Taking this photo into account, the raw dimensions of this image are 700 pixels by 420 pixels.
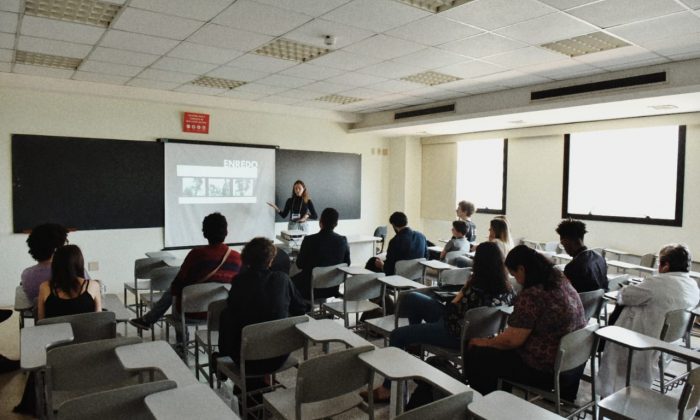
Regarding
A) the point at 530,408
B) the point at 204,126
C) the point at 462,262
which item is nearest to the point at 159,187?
the point at 204,126

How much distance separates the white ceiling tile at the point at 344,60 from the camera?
14.8 feet

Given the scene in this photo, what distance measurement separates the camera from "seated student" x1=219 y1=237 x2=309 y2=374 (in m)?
2.67

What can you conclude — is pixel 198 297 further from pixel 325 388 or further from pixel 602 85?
pixel 602 85

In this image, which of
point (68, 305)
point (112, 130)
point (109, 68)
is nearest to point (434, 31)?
point (68, 305)

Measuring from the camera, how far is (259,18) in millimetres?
3541

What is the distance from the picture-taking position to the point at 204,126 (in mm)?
7004

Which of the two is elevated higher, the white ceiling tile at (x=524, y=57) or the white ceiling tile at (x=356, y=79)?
the white ceiling tile at (x=356, y=79)

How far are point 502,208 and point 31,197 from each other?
701 cm

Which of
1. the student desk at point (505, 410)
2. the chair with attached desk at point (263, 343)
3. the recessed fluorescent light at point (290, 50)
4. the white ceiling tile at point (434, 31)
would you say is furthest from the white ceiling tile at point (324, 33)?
the student desk at point (505, 410)

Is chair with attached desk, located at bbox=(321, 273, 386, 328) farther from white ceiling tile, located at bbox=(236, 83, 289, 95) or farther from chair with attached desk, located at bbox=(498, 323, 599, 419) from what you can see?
white ceiling tile, located at bbox=(236, 83, 289, 95)

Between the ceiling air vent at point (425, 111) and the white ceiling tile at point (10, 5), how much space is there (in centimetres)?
520

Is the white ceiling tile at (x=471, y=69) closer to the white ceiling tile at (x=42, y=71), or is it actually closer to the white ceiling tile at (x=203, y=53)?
the white ceiling tile at (x=203, y=53)

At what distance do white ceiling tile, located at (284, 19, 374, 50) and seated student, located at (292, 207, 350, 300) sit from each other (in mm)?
1560

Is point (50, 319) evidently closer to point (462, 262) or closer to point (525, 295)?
point (525, 295)
